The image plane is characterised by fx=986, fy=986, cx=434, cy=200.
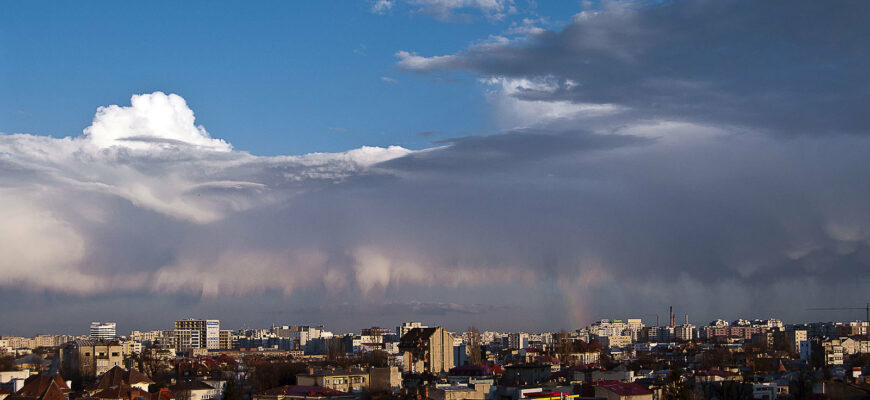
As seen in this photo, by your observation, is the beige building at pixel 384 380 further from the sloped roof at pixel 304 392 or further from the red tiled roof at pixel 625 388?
the red tiled roof at pixel 625 388

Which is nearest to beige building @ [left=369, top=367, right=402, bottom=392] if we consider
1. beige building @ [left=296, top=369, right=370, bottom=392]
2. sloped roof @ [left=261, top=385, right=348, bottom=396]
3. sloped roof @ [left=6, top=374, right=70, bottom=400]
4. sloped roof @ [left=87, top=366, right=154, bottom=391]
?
beige building @ [left=296, top=369, right=370, bottom=392]

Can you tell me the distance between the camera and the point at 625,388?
52.8 meters

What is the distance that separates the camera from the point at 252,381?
7325cm

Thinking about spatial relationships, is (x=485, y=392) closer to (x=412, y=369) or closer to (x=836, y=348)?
(x=412, y=369)

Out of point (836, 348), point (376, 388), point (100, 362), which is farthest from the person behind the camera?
point (836, 348)

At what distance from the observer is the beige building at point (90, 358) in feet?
276

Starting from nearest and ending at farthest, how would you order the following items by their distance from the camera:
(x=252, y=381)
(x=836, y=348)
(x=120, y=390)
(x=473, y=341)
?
(x=120, y=390)
(x=252, y=381)
(x=473, y=341)
(x=836, y=348)

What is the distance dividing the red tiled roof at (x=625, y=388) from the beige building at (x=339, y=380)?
1538 cm

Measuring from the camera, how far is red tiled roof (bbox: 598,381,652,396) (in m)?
51.8

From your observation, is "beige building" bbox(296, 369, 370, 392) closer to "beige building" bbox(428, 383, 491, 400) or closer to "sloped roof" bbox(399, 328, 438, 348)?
"beige building" bbox(428, 383, 491, 400)

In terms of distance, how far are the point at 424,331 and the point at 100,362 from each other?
31893 mm

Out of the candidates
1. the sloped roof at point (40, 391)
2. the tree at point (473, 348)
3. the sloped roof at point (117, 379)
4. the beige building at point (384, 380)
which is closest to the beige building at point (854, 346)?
the tree at point (473, 348)

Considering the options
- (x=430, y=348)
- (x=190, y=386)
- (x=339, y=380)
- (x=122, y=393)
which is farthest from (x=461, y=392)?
(x=430, y=348)

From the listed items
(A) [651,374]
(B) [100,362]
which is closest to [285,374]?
(B) [100,362]
